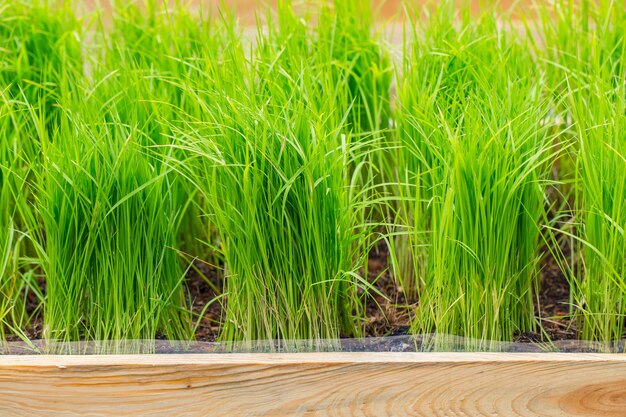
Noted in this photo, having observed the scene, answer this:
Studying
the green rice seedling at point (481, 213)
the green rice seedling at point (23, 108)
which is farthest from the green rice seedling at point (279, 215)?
the green rice seedling at point (23, 108)

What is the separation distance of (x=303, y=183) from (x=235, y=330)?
0.22 metres

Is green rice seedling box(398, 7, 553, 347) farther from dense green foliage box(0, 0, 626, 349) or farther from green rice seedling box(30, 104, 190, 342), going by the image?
green rice seedling box(30, 104, 190, 342)

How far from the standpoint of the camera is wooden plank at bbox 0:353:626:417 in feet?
3.35

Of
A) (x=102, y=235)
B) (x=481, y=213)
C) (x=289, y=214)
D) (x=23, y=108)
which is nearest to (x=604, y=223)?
(x=481, y=213)

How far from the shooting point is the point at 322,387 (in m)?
1.03

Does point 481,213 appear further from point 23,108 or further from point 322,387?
point 23,108

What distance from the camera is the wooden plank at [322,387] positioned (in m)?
1.02

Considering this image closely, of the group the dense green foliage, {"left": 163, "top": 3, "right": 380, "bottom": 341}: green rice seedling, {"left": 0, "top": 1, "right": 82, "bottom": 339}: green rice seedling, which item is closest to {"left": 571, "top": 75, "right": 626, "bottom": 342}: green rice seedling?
the dense green foliage

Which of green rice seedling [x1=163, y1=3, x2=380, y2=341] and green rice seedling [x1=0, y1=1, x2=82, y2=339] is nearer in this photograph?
green rice seedling [x1=163, y1=3, x2=380, y2=341]

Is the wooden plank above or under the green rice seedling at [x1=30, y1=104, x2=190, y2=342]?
under

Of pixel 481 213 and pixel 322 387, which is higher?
pixel 481 213

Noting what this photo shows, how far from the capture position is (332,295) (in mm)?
1133

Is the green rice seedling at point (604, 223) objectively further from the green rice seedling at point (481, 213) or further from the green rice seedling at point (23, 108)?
the green rice seedling at point (23, 108)

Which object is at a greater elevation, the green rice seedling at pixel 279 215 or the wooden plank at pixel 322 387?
the green rice seedling at pixel 279 215
